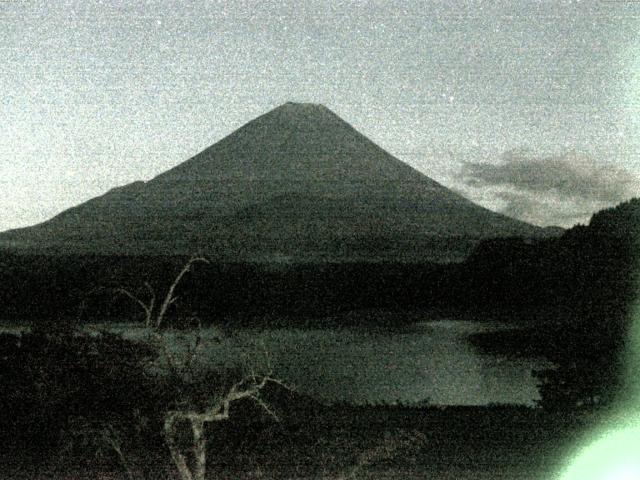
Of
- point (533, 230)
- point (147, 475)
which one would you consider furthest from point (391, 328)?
point (533, 230)

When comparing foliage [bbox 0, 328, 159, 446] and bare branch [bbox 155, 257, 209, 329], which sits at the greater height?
bare branch [bbox 155, 257, 209, 329]

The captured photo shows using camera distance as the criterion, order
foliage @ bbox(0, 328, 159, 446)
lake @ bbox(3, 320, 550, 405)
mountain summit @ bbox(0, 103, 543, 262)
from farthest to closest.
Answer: mountain summit @ bbox(0, 103, 543, 262), lake @ bbox(3, 320, 550, 405), foliage @ bbox(0, 328, 159, 446)

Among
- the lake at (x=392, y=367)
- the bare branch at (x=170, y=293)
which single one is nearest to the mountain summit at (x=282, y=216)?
the lake at (x=392, y=367)

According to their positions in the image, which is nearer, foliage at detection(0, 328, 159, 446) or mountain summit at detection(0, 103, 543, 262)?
foliage at detection(0, 328, 159, 446)

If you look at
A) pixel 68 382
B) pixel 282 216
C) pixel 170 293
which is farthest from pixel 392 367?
pixel 282 216

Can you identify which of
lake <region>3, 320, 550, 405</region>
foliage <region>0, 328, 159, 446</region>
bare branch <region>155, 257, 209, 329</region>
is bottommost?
lake <region>3, 320, 550, 405</region>

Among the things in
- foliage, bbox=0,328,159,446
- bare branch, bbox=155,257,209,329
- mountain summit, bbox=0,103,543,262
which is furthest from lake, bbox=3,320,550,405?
mountain summit, bbox=0,103,543,262

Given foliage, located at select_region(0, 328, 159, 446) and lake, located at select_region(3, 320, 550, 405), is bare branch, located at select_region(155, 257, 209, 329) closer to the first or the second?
foliage, located at select_region(0, 328, 159, 446)

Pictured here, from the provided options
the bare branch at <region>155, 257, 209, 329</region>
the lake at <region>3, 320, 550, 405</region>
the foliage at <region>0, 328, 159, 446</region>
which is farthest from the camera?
the lake at <region>3, 320, 550, 405</region>
